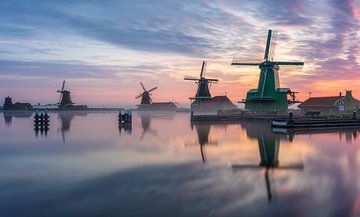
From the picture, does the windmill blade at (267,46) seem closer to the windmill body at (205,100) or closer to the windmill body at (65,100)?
the windmill body at (205,100)

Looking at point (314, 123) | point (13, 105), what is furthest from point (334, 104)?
point (13, 105)

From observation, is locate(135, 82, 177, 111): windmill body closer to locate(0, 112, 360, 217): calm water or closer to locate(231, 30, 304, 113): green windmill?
locate(231, 30, 304, 113): green windmill

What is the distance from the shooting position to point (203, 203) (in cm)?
1069

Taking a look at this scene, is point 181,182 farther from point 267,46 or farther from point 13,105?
point 13,105

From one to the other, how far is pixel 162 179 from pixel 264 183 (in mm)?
3824

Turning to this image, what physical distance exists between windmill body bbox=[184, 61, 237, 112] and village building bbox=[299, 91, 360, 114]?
22.9 meters

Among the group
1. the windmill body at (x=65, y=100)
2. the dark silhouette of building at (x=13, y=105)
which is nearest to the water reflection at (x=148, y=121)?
the windmill body at (x=65, y=100)

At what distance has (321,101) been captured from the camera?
215 ft

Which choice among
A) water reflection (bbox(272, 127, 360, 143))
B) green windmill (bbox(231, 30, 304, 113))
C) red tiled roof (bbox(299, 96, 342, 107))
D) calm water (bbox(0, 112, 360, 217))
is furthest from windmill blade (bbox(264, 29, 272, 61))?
calm water (bbox(0, 112, 360, 217))

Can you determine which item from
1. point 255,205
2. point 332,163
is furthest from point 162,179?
point 332,163

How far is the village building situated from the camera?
62.2m

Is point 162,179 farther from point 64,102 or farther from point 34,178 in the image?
point 64,102

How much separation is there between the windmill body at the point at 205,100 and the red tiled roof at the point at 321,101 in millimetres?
22327

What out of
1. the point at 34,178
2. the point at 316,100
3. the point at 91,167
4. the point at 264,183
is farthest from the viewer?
A: the point at 316,100
